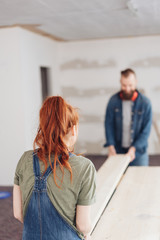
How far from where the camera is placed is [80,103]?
719 centimetres

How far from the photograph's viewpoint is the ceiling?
12.1 feet

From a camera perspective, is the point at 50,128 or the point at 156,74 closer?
the point at 50,128

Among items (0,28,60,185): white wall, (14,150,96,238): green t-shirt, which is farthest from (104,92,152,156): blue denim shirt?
(14,150,96,238): green t-shirt

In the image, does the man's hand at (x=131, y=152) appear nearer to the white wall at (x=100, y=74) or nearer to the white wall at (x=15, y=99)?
the white wall at (x=15, y=99)

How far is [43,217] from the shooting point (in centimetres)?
137

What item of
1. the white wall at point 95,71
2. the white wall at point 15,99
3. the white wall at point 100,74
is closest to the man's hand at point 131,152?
the white wall at point 15,99

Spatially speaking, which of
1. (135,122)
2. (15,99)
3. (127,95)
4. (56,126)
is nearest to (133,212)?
(56,126)

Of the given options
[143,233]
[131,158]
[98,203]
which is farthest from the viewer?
[131,158]

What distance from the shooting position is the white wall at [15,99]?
4.96 metres

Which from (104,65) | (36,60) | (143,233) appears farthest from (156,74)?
(143,233)

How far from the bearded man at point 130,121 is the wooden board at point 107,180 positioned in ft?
0.51

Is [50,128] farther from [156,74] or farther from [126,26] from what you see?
[156,74]

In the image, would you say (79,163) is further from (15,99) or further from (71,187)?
(15,99)

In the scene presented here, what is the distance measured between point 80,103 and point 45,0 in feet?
12.7
